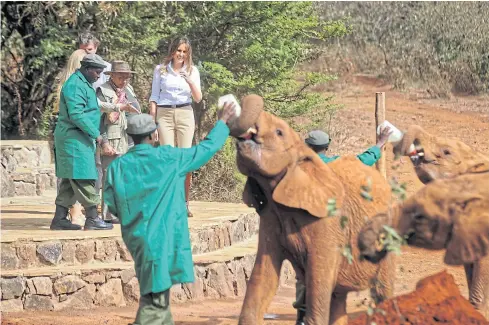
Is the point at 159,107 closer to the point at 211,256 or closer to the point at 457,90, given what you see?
the point at 211,256

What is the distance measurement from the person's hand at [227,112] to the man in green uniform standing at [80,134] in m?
3.44

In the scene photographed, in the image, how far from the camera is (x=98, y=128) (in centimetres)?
1280

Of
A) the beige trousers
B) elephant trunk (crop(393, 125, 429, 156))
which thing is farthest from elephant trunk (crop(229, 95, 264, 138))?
the beige trousers

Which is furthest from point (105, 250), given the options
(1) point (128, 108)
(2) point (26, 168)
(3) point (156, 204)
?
(2) point (26, 168)

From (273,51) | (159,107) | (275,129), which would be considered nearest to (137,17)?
(273,51)

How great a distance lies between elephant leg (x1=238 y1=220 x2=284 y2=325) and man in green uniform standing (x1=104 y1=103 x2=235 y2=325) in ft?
1.88

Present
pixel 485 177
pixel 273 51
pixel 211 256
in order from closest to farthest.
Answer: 1. pixel 485 177
2. pixel 211 256
3. pixel 273 51

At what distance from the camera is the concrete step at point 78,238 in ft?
41.4

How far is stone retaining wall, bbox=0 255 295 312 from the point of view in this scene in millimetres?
12203

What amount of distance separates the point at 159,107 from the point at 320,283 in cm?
429

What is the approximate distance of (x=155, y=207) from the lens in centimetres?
931

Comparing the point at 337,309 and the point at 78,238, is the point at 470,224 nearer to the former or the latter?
the point at 337,309

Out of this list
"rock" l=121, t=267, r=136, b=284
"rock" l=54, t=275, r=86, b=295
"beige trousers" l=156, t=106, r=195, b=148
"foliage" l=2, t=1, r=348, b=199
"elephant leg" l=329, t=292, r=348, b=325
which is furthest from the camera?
"foliage" l=2, t=1, r=348, b=199

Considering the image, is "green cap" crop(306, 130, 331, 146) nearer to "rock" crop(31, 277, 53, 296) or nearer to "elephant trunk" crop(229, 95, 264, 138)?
"elephant trunk" crop(229, 95, 264, 138)
